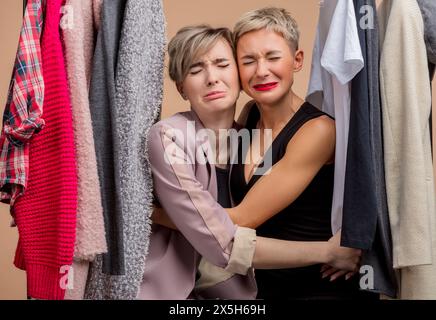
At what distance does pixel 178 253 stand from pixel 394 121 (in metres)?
0.76

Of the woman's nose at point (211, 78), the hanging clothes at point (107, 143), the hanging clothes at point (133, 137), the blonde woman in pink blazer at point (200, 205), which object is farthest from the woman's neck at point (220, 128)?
the hanging clothes at point (107, 143)

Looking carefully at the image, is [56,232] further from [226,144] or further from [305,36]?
[305,36]

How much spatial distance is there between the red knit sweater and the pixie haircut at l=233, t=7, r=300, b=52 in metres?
0.60

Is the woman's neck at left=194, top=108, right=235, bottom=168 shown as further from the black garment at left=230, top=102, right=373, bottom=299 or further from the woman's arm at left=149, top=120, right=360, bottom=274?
the woman's arm at left=149, top=120, right=360, bottom=274

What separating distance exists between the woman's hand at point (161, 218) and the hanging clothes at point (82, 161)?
0.34 metres

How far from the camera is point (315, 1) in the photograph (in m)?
2.04

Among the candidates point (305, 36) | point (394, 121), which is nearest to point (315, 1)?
point (305, 36)

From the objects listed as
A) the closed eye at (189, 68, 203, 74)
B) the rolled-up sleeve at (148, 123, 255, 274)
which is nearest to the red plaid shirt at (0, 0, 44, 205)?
the rolled-up sleeve at (148, 123, 255, 274)

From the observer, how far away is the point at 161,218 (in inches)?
69.6

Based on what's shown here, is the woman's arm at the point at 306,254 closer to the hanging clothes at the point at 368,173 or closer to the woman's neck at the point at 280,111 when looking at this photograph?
the hanging clothes at the point at 368,173

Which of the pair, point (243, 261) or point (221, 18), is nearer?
point (243, 261)

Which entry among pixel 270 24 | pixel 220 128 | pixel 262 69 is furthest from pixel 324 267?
pixel 270 24

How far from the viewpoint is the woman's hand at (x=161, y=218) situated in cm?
176

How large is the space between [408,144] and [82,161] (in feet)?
2.87
